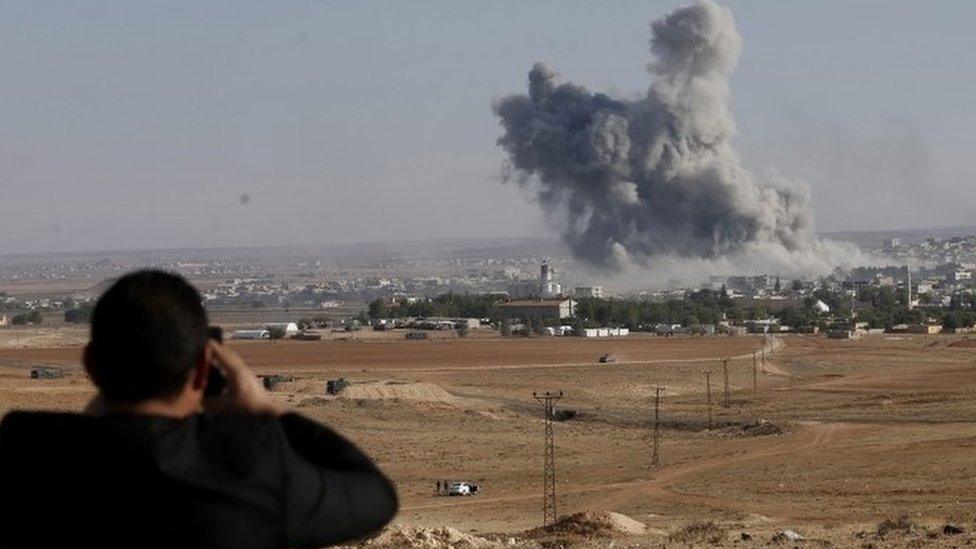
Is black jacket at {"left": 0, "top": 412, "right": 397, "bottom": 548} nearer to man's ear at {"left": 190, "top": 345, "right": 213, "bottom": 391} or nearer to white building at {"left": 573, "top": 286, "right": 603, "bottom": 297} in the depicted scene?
man's ear at {"left": 190, "top": 345, "right": 213, "bottom": 391}

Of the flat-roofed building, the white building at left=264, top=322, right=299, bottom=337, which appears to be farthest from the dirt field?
the flat-roofed building

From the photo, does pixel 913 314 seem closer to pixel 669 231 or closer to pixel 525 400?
pixel 669 231

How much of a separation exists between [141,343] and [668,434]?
4035cm

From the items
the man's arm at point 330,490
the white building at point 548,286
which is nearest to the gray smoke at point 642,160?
the white building at point 548,286

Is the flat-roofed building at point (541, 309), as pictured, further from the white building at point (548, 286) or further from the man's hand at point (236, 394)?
the man's hand at point (236, 394)

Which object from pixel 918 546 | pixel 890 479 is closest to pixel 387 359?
pixel 890 479

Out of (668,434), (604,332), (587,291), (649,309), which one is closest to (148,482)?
(668,434)

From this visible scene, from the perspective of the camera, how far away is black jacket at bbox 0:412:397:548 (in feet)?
8.87

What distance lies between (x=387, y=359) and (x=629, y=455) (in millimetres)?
39118

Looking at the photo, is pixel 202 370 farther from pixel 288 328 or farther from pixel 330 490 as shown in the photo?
pixel 288 328

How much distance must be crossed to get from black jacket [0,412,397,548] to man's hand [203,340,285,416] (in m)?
0.05

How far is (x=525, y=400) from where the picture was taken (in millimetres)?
54750

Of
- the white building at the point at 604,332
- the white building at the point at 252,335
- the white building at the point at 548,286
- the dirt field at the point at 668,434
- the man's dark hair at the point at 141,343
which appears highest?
the white building at the point at 548,286

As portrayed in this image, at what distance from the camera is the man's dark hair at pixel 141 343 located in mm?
2768
